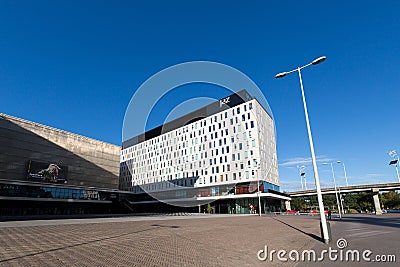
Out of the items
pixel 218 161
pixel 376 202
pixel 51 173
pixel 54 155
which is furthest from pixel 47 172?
pixel 376 202

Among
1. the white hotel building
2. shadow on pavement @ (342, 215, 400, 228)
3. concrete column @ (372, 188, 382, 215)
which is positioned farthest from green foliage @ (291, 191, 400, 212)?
shadow on pavement @ (342, 215, 400, 228)

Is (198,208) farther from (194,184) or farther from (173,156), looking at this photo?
(173,156)

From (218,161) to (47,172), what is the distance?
133 feet

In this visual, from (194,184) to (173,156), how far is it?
13965 mm

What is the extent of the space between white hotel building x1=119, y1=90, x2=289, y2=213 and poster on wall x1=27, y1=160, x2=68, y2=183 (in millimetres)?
31976

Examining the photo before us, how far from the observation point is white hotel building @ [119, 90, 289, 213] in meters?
61.8

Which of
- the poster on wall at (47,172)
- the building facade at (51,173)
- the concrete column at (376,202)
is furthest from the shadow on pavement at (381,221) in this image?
the poster on wall at (47,172)

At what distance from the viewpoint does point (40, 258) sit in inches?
279

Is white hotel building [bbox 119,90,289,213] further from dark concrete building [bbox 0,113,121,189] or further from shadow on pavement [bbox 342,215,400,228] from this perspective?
shadow on pavement [bbox 342,215,400,228]

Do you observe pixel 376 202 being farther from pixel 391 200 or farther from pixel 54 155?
pixel 54 155

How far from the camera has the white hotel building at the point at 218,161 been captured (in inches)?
2434

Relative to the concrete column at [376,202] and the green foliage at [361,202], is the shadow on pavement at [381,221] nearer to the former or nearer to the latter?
the concrete column at [376,202]

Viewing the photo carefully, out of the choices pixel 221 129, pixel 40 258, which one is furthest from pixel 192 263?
pixel 221 129

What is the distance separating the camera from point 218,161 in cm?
6825
